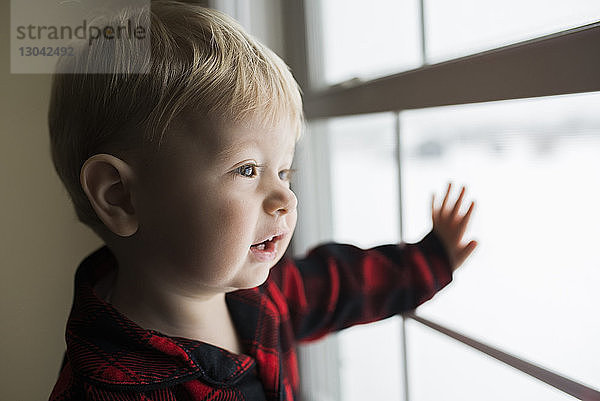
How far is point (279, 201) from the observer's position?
0.52 metres

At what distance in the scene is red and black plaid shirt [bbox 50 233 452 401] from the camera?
507 mm

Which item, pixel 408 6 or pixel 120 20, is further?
pixel 408 6

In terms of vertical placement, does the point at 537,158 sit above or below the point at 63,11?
below

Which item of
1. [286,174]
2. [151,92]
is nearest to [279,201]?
[286,174]

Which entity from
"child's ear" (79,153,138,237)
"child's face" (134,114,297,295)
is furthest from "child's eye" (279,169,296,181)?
"child's ear" (79,153,138,237)

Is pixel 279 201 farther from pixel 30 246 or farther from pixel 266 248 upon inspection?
pixel 30 246

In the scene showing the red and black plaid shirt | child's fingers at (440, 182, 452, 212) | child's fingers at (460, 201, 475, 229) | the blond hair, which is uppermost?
the blond hair

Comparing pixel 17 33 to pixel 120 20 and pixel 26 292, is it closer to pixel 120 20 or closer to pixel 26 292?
pixel 120 20

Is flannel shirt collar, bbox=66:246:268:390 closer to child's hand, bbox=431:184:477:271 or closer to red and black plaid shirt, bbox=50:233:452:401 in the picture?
red and black plaid shirt, bbox=50:233:452:401

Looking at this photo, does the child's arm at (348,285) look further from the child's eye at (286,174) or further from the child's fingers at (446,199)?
the child's eye at (286,174)

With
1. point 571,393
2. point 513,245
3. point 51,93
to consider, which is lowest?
point 571,393

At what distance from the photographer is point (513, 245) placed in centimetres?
50

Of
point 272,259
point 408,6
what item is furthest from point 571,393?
point 408,6

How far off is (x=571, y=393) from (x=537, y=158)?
0.19 metres
